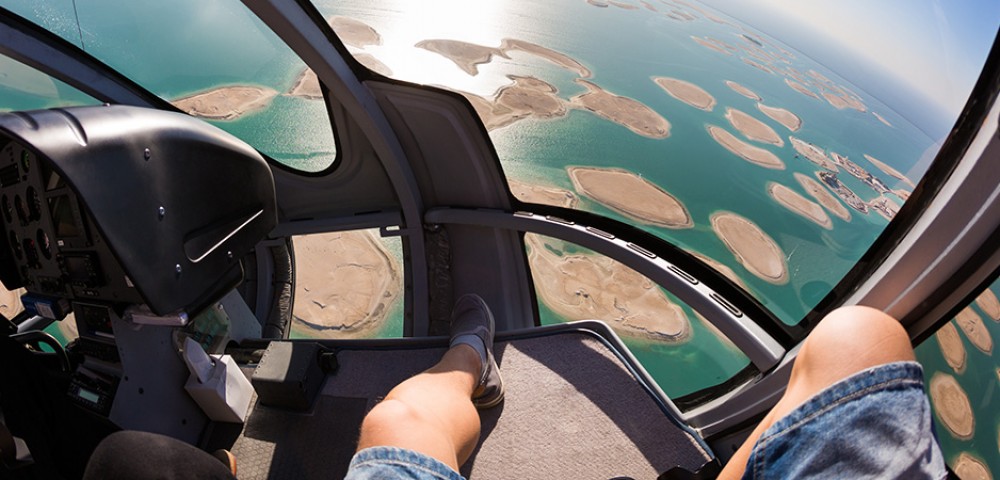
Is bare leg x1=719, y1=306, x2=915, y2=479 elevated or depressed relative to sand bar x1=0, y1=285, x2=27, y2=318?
elevated

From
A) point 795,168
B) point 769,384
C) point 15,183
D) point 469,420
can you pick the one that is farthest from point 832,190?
point 15,183

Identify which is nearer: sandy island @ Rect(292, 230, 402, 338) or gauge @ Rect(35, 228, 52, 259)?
gauge @ Rect(35, 228, 52, 259)

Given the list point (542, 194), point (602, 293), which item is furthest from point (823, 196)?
point (602, 293)

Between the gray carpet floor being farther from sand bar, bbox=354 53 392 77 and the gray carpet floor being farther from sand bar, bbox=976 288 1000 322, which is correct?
sand bar, bbox=354 53 392 77

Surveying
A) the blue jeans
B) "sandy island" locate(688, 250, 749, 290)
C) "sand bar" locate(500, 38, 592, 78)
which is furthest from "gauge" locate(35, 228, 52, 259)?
"sandy island" locate(688, 250, 749, 290)

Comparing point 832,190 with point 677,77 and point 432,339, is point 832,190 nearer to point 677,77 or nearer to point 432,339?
point 677,77

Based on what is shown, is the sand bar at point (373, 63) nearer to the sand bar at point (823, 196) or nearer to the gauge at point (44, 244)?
the gauge at point (44, 244)

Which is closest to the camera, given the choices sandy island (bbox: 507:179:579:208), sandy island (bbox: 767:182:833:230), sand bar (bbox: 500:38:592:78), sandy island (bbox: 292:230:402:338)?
sandy island (bbox: 767:182:833:230)

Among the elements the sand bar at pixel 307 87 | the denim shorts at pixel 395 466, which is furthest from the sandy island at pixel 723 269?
the sand bar at pixel 307 87
